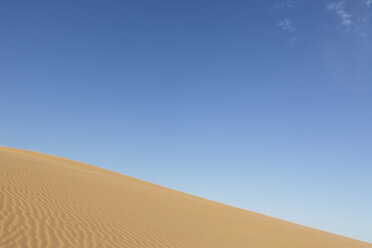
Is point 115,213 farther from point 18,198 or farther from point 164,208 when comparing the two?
point 164,208

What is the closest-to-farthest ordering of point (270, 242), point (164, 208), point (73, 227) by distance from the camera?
point (73, 227)
point (270, 242)
point (164, 208)

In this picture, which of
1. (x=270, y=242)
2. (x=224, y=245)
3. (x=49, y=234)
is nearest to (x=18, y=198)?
(x=49, y=234)

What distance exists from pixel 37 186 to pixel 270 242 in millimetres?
9606

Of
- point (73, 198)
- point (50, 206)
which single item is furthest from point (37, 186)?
point (50, 206)

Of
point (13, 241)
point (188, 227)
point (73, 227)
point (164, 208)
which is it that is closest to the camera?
point (13, 241)

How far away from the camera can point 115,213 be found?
336 inches

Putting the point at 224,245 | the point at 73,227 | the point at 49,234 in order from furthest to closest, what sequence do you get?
the point at 224,245
the point at 73,227
the point at 49,234

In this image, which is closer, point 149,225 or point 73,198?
point 149,225

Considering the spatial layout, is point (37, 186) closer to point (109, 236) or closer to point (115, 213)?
point (115, 213)

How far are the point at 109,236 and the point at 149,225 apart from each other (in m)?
2.17

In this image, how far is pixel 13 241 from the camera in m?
4.74

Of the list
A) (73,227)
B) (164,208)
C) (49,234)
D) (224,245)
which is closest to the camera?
(49,234)

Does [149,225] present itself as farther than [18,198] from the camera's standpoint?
Yes

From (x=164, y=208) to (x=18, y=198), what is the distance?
6328 millimetres
